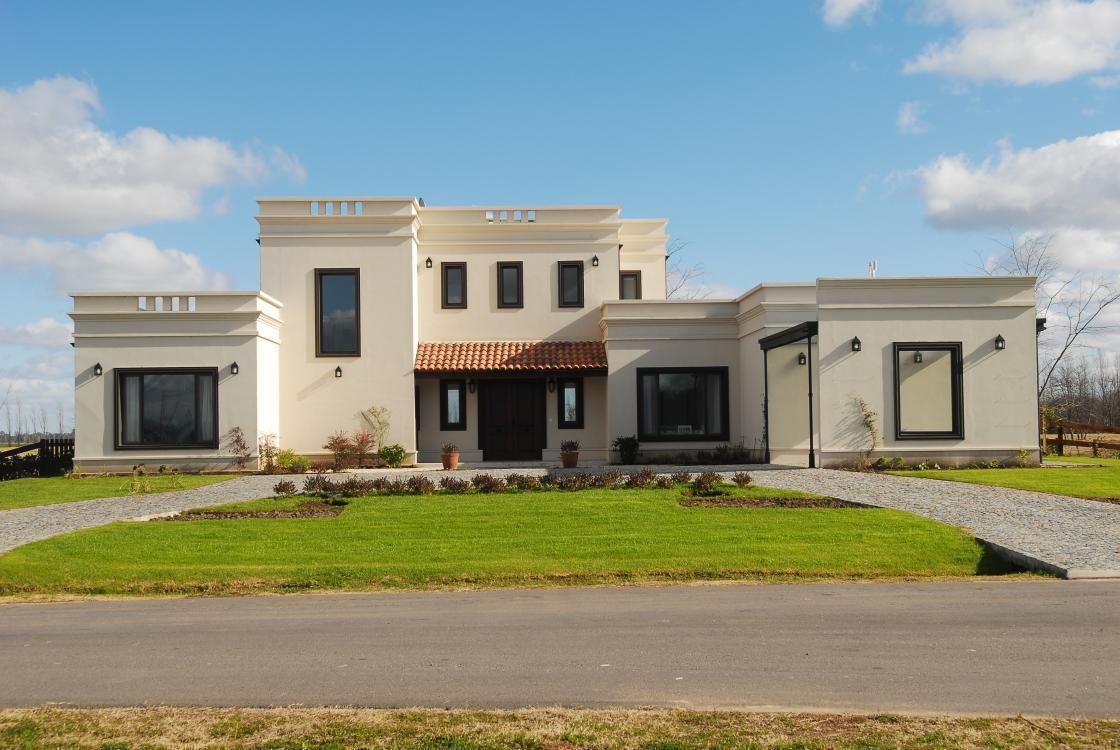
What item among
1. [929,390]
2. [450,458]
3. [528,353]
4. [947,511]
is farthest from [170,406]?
[929,390]

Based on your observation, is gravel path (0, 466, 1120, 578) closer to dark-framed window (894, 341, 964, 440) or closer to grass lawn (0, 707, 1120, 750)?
dark-framed window (894, 341, 964, 440)

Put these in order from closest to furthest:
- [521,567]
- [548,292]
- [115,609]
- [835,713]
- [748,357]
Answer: [835,713] < [115,609] < [521,567] < [748,357] < [548,292]

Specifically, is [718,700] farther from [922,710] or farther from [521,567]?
[521,567]

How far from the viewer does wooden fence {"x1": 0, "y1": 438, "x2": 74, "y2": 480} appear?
75.2ft

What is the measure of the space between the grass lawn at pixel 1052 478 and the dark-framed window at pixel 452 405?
37.7ft

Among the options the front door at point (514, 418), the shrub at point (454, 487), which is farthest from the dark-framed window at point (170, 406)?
the shrub at point (454, 487)

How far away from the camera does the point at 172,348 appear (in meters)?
22.7

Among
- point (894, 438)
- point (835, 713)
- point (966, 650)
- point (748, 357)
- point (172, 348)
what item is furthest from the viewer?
point (748, 357)

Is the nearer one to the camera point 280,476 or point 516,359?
point 280,476

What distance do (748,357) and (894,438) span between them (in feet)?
15.5

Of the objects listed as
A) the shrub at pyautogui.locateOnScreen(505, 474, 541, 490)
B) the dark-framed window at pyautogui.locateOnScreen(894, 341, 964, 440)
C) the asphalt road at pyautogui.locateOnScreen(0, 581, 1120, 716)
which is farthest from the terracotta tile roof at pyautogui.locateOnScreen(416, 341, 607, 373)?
the asphalt road at pyautogui.locateOnScreen(0, 581, 1120, 716)

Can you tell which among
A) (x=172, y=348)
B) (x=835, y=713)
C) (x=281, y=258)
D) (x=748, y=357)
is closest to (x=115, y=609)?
(x=835, y=713)

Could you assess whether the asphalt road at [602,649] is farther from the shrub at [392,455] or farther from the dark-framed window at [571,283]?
the dark-framed window at [571,283]

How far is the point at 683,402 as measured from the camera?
25406 millimetres
